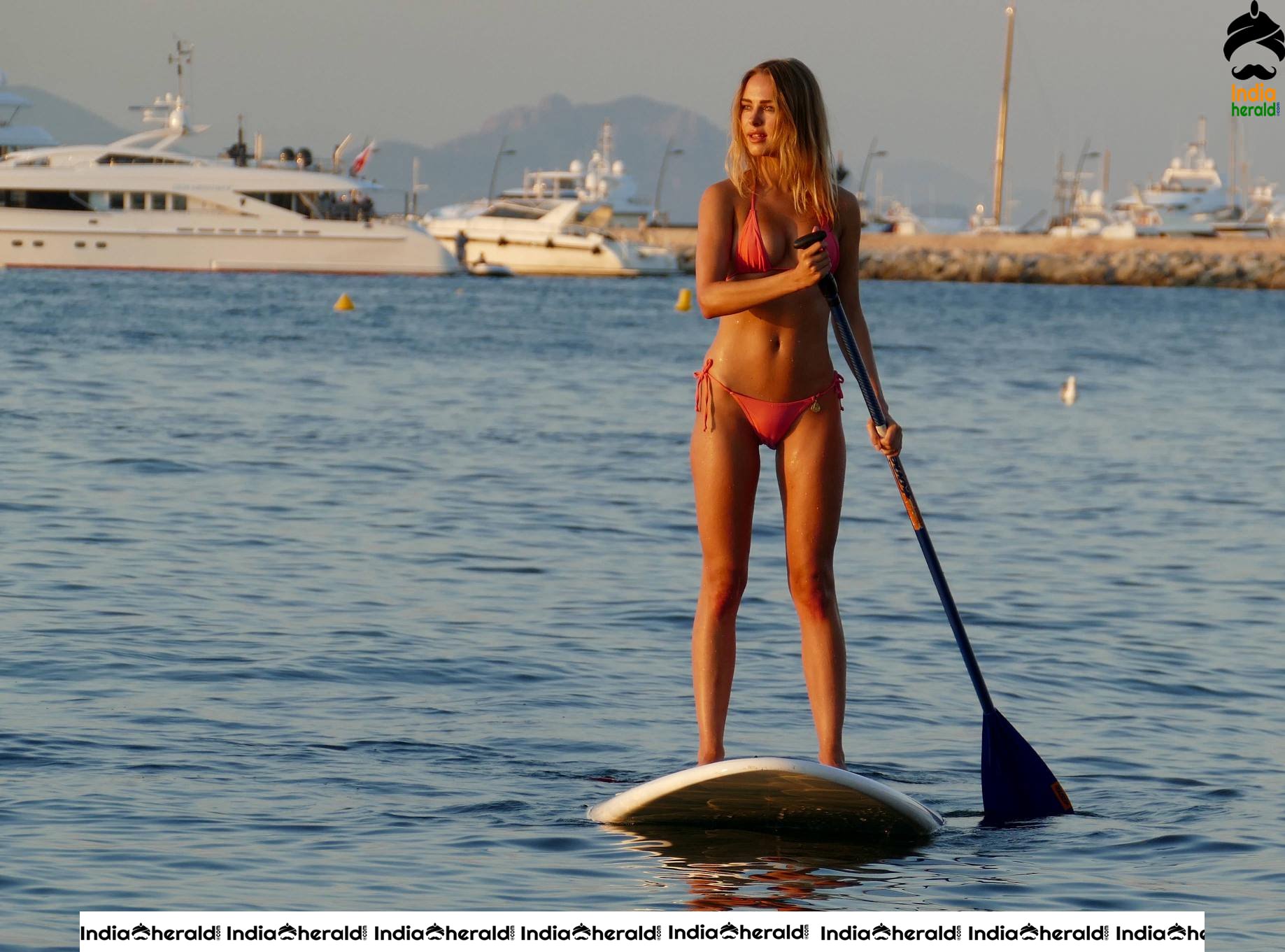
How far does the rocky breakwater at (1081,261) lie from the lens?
301 feet

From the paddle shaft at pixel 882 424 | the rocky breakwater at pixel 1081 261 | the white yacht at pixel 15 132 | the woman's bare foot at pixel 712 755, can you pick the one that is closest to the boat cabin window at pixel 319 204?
the white yacht at pixel 15 132

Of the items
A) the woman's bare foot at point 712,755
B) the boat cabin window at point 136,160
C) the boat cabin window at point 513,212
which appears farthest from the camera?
the boat cabin window at point 513,212

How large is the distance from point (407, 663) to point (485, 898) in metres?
3.43

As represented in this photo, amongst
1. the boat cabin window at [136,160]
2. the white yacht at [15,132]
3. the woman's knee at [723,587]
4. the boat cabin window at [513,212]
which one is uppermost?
the white yacht at [15,132]

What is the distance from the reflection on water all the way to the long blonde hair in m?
1.91

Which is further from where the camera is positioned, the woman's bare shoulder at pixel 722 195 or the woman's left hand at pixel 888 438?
the woman's left hand at pixel 888 438

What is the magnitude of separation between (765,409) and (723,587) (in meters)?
0.57

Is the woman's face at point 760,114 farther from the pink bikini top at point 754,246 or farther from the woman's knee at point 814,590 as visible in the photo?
the woman's knee at point 814,590

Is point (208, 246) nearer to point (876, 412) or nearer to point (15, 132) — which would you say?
point (15, 132)

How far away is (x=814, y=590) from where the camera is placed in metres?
5.84

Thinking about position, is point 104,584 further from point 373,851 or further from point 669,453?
point 669,453

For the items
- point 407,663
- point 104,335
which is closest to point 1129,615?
point 407,663

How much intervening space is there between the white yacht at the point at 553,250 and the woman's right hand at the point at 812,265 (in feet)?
267

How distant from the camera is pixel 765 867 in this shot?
5.66 m
